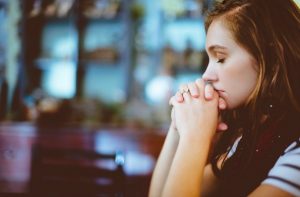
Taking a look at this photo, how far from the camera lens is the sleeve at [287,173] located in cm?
83

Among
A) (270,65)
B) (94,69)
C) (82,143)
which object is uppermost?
(270,65)

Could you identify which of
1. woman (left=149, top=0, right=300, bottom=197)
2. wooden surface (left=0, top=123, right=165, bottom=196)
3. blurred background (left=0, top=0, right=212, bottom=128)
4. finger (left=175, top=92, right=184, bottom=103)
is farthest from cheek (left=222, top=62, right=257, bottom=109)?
blurred background (left=0, top=0, right=212, bottom=128)

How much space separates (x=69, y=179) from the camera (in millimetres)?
1490

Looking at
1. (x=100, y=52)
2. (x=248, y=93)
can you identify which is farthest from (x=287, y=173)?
(x=100, y=52)

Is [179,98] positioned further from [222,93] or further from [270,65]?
[270,65]

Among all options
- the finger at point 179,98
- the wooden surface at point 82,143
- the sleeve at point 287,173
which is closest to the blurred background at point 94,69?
the wooden surface at point 82,143

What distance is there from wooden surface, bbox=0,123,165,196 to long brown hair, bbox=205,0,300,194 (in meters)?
2.06

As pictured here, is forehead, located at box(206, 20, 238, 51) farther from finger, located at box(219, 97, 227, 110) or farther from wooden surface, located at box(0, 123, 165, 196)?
wooden surface, located at box(0, 123, 165, 196)

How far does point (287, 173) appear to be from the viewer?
0.84m

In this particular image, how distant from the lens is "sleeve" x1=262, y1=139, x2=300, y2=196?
833 millimetres

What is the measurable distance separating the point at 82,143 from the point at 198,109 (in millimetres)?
2268

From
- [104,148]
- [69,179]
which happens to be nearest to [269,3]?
[69,179]

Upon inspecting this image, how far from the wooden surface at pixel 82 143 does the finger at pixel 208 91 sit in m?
2.06

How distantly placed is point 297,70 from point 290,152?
0.19 meters
